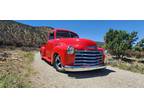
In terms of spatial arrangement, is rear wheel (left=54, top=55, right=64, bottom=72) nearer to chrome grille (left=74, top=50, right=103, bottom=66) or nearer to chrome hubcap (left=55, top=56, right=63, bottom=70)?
chrome hubcap (left=55, top=56, right=63, bottom=70)

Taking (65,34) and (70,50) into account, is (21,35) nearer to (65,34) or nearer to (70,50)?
(65,34)

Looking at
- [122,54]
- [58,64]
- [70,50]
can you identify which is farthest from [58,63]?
[122,54]

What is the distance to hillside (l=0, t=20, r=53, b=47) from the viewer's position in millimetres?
7148

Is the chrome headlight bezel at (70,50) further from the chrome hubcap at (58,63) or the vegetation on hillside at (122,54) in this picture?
the vegetation on hillside at (122,54)

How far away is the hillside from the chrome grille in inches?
85.4

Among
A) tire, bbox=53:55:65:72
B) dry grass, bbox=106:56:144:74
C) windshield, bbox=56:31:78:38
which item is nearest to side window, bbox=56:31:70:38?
windshield, bbox=56:31:78:38

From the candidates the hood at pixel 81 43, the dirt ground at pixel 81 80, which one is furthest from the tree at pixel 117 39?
the dirt ground at pixel 81 80

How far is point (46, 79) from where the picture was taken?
515 cm

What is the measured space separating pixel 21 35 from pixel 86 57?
12.5ft

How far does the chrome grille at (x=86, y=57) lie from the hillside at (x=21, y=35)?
7.12 ft

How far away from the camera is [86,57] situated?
539 cm

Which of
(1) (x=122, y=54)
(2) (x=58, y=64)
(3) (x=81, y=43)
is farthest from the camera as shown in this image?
(1) (x=122, y=54)
